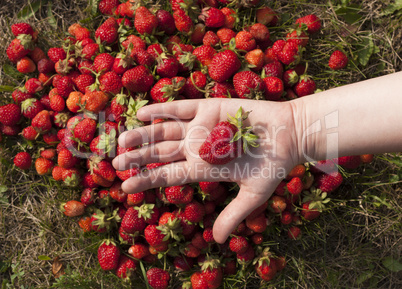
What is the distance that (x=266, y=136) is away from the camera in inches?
82.0

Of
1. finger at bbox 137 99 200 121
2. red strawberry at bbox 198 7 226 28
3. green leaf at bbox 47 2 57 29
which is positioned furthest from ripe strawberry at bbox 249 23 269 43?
green leaf at bbox 47 2 57 29

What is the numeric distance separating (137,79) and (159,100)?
0.19 m

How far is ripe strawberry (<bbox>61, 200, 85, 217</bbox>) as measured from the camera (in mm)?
2588

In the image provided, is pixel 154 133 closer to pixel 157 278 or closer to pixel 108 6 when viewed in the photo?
pixel 157 278

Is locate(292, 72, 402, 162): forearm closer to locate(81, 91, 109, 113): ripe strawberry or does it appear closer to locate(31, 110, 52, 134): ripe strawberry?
locate(81, 91, 109, 113): ripe strawberry

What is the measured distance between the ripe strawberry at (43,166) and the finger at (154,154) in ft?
2.57

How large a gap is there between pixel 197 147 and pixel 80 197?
1097 millimetres

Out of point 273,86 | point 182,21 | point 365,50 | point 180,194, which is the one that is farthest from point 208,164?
point 365,50

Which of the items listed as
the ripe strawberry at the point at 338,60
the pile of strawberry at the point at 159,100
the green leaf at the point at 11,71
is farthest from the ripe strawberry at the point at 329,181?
the green leaf at the point at 11,71

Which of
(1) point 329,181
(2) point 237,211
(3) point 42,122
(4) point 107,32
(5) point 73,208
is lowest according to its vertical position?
(5) point 73,208

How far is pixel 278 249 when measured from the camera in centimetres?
269

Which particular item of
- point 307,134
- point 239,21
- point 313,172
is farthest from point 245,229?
point 239,21

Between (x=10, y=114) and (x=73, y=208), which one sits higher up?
(x=10, y=114)

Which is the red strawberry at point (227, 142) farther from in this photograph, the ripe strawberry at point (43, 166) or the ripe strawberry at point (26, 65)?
the ripe strawberry at point (26, 65)
